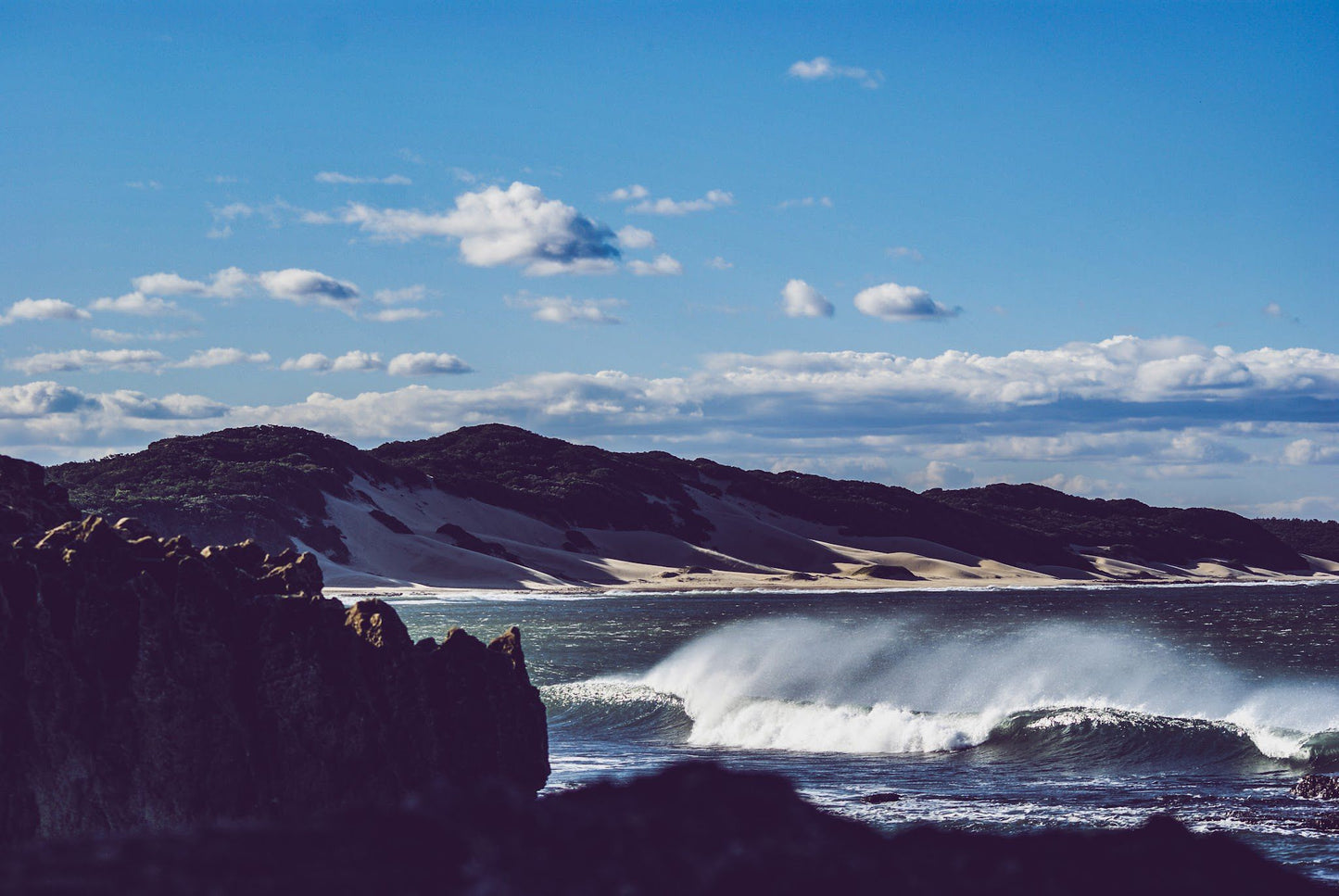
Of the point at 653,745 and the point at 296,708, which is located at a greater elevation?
the point at 296,708

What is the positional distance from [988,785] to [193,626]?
1312 cm

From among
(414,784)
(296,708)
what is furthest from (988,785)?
(296,708)

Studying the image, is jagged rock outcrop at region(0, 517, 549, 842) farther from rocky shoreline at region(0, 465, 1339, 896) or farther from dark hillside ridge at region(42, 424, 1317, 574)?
dark hillside ridge at region(42, 424, 1317, 574)

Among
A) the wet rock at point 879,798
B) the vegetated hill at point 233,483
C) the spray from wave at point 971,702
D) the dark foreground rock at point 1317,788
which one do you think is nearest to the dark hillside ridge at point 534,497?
the vegetated hill at point 233,483

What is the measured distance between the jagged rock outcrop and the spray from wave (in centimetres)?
1218

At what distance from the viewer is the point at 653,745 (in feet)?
92.7

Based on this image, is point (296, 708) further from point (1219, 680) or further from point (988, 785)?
point (1219, 680)

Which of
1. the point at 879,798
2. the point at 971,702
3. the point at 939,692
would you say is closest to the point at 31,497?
the point at 879,798

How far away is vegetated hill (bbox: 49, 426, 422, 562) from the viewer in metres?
107

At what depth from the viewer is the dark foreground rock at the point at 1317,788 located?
67.6ft

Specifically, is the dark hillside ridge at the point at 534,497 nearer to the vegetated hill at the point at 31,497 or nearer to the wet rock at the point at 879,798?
the vegetated hill at the point at 31,497

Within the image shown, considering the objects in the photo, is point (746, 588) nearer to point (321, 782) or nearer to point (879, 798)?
point (879, 798)

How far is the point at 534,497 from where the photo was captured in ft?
517

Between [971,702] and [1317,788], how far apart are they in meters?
11.5
